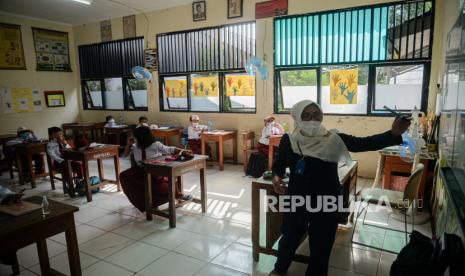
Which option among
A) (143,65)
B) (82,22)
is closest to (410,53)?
(143,65)

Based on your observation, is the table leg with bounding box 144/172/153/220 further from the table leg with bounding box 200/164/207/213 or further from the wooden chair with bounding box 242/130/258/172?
the wooden chair with bounding box 242/130/258/172

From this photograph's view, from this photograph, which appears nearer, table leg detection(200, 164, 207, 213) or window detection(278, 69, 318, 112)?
table leg detection(200, 164, 207, 213)

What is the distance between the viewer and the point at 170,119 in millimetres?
6949

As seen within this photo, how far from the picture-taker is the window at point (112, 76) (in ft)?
24.0

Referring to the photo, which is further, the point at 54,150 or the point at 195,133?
the point at 195,133

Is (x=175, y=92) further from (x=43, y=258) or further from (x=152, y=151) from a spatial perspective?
(x=43, y=258)

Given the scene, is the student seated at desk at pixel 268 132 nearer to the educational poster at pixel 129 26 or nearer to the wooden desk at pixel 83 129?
the educational poster at pixel 129 26

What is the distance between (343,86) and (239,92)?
6.57 feet

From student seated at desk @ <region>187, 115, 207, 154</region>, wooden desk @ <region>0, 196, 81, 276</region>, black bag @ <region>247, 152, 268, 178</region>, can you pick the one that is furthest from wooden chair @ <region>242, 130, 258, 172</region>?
wooden desk @ <region>0, 196, 81, 276</region>

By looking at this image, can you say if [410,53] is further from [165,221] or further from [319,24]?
[165,221]

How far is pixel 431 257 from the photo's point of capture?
4.75 feet

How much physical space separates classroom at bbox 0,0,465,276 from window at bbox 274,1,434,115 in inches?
1.0

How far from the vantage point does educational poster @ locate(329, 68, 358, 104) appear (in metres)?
4.89

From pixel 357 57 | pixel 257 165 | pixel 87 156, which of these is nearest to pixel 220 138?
pixel 257 165
